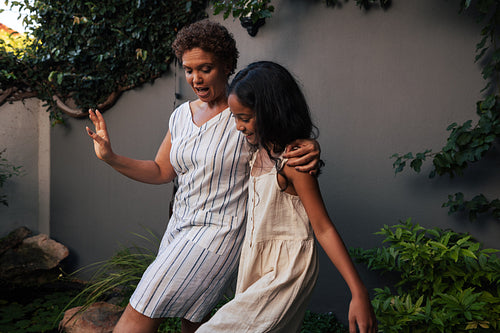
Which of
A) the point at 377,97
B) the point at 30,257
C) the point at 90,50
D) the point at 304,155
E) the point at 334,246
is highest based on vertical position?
the point at 90,50

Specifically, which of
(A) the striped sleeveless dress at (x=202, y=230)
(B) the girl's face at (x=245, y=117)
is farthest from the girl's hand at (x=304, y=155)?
(A) the striped sleeveless dress at (x=202, y=230)

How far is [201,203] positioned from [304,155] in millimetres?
563

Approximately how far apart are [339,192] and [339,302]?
772 mm

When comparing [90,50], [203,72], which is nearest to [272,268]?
[203,72]

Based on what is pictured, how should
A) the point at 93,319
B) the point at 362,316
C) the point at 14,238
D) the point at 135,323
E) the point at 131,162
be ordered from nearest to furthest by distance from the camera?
the point at 362,316, the point at 135,323, the point at 131,162, the point at 93,319, the point at 14,238

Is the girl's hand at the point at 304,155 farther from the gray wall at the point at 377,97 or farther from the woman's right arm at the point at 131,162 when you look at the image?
the gray wall at the point at 377,97

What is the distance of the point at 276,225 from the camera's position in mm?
1428

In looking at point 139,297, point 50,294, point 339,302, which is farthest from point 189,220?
point 50,294

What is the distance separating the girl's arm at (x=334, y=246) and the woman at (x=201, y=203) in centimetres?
43

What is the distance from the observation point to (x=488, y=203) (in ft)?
6.98

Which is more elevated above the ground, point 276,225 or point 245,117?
point 245,117

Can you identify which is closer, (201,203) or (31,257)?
(201,203)

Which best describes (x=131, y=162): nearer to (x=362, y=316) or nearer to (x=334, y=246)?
(x=334, y=246)

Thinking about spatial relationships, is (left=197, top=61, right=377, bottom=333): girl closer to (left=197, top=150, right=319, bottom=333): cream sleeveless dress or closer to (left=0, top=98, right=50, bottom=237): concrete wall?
(left=197, top=150, right=319, bottom=333): cream sleeveless dress
